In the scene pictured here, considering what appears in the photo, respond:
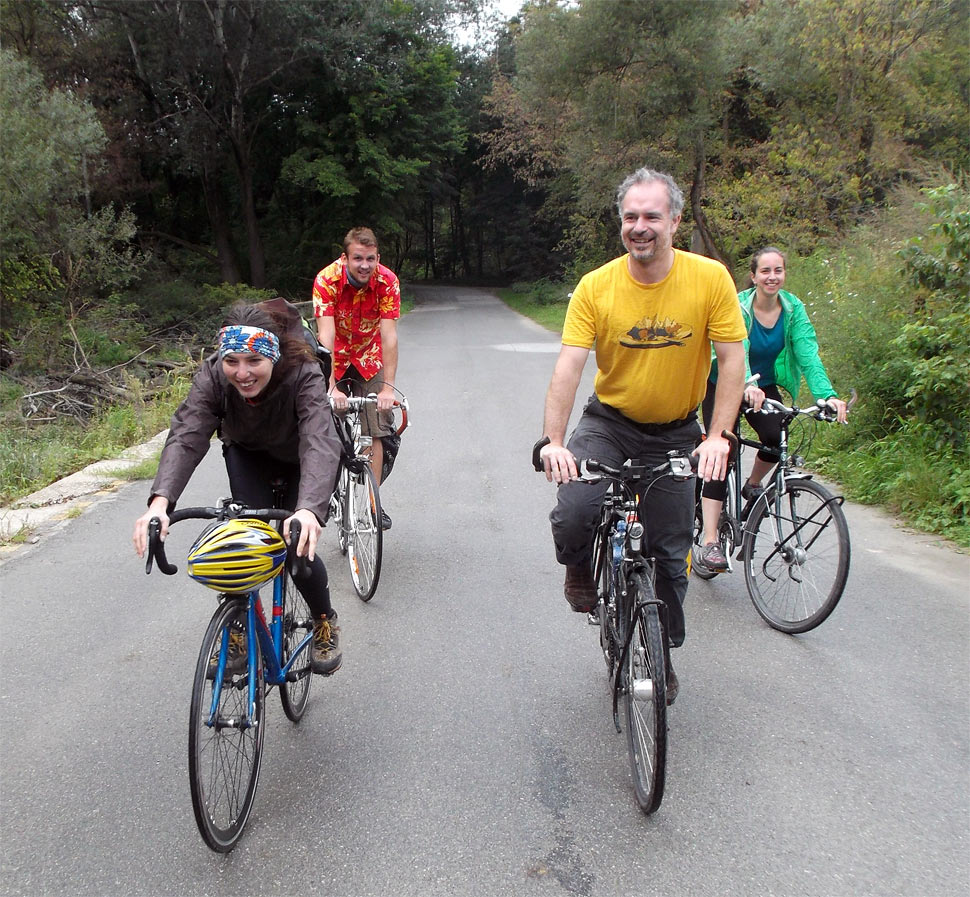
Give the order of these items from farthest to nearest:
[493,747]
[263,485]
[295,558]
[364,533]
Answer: [364,533] < [263,485] < [493,747] < [295,558]

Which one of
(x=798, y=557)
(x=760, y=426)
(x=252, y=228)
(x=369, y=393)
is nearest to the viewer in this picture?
(x=798, y=557)

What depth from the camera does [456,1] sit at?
38.0 m

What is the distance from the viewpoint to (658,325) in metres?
3.27

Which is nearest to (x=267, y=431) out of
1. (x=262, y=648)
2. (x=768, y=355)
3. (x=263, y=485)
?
(x=263, y=485)

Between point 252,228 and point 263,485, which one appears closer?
point 263,485

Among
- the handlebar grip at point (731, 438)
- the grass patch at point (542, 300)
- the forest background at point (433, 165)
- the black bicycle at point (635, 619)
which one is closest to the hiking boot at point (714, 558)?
the handlebar grip at point (731, 438)

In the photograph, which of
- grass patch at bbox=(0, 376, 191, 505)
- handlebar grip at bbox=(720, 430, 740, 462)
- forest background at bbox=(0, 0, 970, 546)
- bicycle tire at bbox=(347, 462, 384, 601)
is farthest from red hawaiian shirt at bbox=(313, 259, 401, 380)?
forest background at bbox=(0, 0, 970, 546)

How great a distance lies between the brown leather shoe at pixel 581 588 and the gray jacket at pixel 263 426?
120cm

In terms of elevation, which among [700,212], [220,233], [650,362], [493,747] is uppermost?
[650,362]

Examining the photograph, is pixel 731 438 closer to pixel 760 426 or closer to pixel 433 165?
pixel 760 426

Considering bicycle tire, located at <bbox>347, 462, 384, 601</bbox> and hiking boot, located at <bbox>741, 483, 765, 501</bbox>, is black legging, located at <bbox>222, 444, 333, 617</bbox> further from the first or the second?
hiking boot, located at <bbox>741, 483, 765, 501</bbox>

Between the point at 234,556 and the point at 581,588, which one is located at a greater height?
the point at 234,556

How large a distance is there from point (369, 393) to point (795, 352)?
272 centimetres

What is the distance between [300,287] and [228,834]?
3275cm
